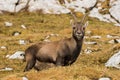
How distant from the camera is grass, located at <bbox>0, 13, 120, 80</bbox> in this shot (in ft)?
66.6

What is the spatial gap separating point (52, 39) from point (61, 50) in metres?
39.0

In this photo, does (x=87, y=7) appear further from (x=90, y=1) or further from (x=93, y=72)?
(x=93, y=72)

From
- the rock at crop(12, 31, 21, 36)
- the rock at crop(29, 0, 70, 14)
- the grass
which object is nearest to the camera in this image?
the grass

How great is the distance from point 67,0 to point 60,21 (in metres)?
24.9

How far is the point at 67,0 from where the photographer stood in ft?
396

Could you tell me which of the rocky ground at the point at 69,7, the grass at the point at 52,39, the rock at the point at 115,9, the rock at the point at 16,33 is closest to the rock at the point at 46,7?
the rocky ground at the point at 69,7

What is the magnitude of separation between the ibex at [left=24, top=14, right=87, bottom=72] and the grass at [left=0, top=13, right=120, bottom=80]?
3.64 feet

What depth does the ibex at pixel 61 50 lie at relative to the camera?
2308cm

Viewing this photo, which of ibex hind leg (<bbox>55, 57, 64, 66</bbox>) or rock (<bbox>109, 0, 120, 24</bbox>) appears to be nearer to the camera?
ibex hind leg (<bbox>55, 57, 64, 66</bbox>)

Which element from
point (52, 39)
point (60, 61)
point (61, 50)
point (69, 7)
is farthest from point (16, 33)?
point (60, 61)

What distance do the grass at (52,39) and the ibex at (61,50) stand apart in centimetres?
111

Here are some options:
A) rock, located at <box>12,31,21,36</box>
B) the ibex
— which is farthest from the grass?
the ibex

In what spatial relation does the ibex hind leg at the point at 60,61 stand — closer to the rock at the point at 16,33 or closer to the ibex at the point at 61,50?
the ibex at the point at 61,50

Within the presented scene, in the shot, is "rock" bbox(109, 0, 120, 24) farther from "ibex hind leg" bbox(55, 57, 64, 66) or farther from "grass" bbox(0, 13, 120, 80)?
"ibex hind leg" bbox(55, 57, 64, 66)
